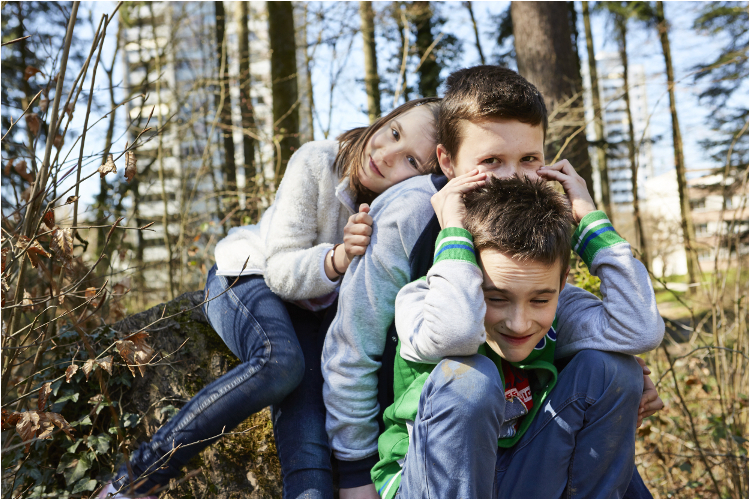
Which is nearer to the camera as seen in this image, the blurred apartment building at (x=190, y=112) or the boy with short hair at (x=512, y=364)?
the boy with short hair at (x=512, y=364)

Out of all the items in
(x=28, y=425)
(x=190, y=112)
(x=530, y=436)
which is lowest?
(x=530, y=436)

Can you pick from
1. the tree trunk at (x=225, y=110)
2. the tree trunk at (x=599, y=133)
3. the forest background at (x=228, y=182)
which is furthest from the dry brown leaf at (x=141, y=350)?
the tree trunk at (x=599, y=133)

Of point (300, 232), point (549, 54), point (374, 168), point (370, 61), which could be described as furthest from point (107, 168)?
point (370, 61)

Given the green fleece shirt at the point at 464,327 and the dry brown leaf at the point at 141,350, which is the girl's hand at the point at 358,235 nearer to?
the green fleece shirt at the point at 464,327

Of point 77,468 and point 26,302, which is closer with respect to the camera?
point 26,302

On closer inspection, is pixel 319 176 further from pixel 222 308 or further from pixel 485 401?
pixel 485 401

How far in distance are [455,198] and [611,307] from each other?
0.59 meters

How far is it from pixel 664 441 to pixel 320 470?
282cm

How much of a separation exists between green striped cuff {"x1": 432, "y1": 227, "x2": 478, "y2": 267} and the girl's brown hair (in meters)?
0.59

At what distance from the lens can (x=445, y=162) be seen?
214 centimetres

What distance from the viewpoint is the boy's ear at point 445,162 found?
2.12m

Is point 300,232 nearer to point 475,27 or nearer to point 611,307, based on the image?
point 611,307

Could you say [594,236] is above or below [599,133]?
below

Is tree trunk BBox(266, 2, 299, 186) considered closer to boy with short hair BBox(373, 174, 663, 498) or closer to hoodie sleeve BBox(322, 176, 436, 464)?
hoodie sleeve BBox(322, 176, 436, 464)
